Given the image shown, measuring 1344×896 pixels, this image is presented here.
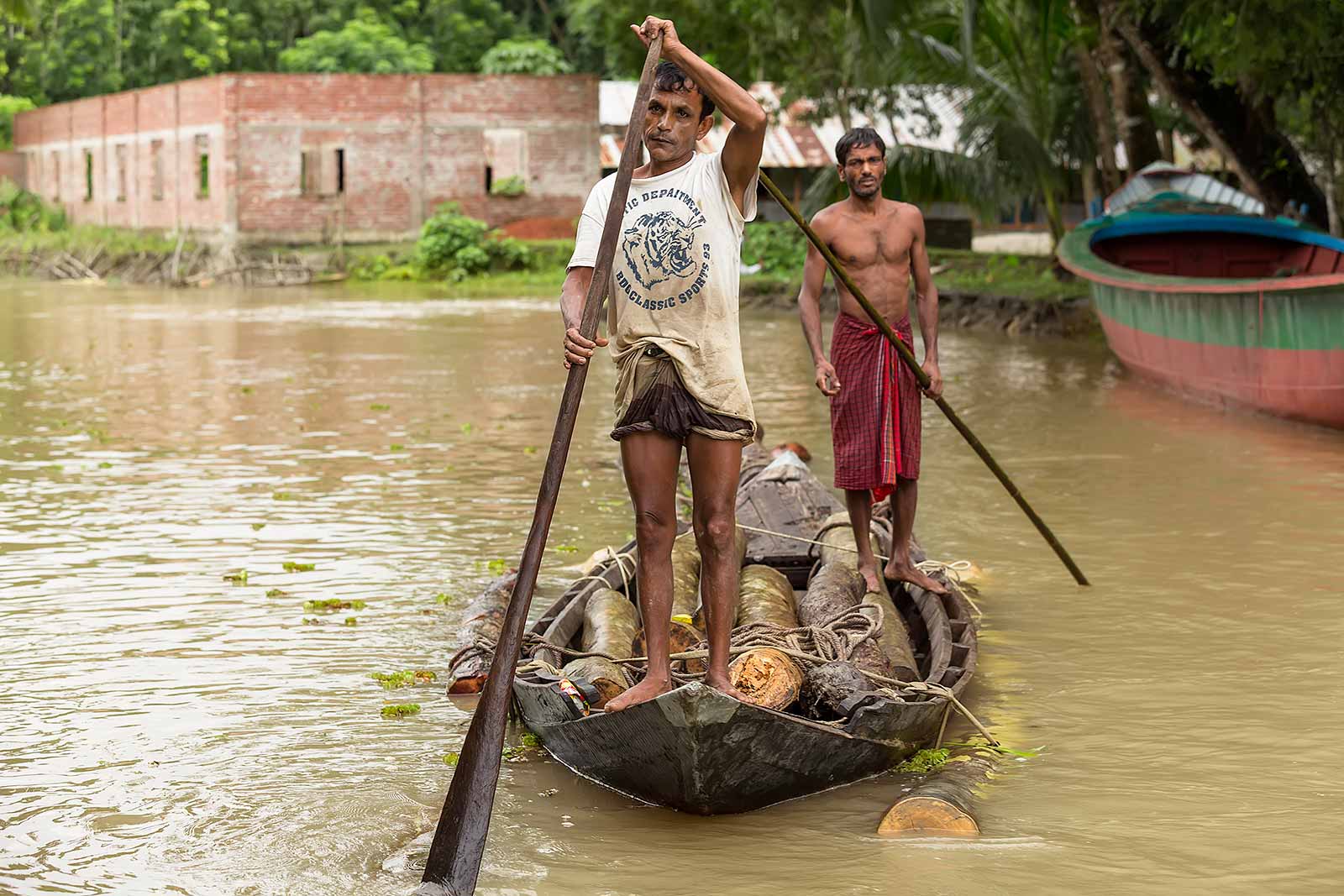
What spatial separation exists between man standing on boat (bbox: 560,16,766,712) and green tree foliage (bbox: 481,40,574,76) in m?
37.6

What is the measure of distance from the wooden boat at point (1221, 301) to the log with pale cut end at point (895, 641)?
243 inches

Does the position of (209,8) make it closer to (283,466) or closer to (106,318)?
(106,318)

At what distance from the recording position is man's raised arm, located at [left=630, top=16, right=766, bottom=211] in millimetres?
4293

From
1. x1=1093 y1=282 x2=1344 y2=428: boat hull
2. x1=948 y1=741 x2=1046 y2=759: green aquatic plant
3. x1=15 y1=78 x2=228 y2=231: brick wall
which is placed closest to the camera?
x1=948 y1=741 x2=1046 y2=759: green aquatic plant

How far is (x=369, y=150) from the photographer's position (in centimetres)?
3638

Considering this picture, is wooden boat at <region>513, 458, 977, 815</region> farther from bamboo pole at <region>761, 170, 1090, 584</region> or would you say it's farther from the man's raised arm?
the man's raised arm

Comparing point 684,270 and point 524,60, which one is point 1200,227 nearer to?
point 684,270

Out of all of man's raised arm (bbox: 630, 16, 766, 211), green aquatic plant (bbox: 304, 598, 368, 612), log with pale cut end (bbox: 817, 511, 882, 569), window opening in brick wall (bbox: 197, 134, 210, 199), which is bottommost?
green aquatic plant (bbox: 304, 598, 368, 612)

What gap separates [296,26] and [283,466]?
37.4m

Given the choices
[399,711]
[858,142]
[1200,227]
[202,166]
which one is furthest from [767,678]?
[202,166]

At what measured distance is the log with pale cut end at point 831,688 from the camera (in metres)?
4.79

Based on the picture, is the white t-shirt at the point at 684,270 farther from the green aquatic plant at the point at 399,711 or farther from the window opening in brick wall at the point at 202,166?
the window opening in brick wall at the point at 202,166

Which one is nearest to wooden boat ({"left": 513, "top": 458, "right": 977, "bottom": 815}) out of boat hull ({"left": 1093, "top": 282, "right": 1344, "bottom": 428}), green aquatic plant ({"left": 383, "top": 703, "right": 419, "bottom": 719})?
green aquatic plant ({"left": 383, "top": 703, "right": 419, "bottom": 719})

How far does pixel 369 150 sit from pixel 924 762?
33300 millimetres
